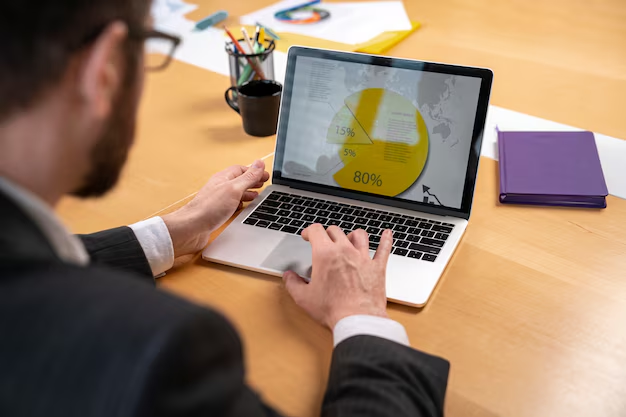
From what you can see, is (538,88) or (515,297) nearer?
(515,297)

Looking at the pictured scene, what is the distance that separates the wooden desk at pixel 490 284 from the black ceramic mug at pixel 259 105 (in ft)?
0.10

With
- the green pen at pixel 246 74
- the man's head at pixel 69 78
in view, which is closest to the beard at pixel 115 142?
the man's head at pixel 69 78

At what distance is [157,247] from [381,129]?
1.33 feet

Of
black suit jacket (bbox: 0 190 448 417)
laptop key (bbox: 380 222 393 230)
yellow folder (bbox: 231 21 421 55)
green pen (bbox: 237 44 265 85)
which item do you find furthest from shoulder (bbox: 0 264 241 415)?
yellow folder (bbox: 231 21 421 55)

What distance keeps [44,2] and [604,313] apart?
2.52ft

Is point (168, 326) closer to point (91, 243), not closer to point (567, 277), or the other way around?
point (91, 243)

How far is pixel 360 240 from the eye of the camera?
0.92m

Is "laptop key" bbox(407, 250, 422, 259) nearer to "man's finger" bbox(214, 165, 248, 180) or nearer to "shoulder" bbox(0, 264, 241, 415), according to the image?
"man's finger" bbox(214, 165, 248, 180)

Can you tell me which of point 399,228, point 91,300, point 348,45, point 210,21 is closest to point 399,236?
point 399,228

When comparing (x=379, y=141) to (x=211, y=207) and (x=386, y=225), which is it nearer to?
(x=386, y=225)

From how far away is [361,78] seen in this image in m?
1.05

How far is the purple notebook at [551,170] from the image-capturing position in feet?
3.54

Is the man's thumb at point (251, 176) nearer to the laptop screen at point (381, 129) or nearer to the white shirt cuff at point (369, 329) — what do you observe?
the laptop screen at point (381, 129)

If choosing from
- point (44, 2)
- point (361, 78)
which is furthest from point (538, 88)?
point (44, 2)
